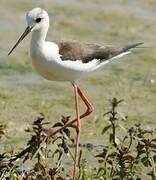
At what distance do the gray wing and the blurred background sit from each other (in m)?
0.83

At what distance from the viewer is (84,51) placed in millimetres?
5047

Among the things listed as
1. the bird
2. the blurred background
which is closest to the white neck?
the bird

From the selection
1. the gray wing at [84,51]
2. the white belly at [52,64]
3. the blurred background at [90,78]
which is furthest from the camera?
the blurred background at [90,78]

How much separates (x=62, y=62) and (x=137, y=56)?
9.06 feet

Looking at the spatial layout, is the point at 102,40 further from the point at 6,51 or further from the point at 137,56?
the point at 6,51

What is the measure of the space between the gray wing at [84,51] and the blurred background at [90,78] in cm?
83

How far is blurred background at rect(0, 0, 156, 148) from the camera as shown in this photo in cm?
613

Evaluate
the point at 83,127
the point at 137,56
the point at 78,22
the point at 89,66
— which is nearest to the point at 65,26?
the point at 78,22

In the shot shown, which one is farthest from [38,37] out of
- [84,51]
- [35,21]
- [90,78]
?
[90,78]

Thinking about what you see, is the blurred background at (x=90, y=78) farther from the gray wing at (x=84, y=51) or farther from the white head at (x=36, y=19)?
the white head at (x=36, y=19)

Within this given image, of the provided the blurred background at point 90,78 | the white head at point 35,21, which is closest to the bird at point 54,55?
the white head at point 35,21

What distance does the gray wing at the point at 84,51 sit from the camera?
486cm

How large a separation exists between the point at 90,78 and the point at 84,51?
1801 millimetres

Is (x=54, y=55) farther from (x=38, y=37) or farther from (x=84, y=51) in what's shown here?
(x=84, y=51)
